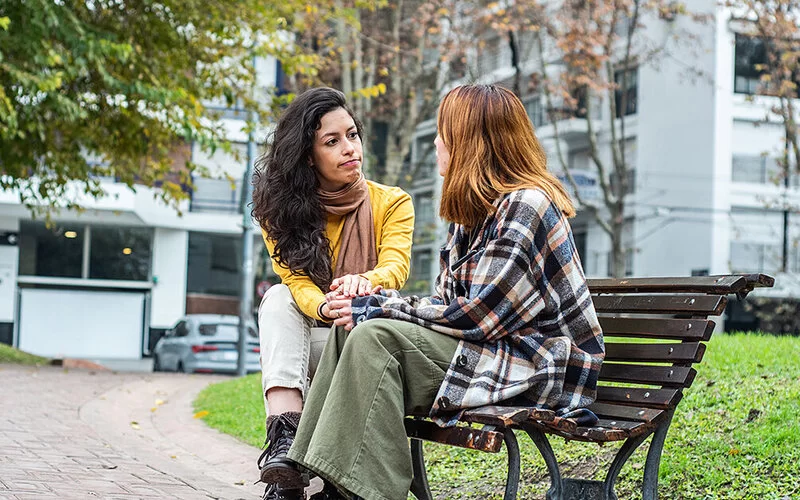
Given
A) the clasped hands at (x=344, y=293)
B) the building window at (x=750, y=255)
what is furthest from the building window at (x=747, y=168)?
the clasped hands at (x=344, y=293)

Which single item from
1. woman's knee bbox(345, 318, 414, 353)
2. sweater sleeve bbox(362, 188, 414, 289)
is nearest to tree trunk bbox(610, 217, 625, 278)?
sweater sleeve bbox(362, 188, 414, 289)

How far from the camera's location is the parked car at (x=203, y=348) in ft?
71.0

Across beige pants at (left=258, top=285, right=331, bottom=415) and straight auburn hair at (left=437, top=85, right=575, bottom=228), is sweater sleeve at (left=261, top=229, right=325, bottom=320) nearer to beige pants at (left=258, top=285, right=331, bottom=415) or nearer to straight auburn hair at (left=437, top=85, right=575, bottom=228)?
beige pants at (left=258, top=285, right=331, bottom=415)

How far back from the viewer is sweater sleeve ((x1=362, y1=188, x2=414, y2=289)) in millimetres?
4352

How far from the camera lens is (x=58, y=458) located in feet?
19.8

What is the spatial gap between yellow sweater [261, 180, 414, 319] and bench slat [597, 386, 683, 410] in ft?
3.16

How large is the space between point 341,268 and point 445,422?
1206mm

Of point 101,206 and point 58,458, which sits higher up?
point 101,206

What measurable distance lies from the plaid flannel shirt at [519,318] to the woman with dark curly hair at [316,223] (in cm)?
58

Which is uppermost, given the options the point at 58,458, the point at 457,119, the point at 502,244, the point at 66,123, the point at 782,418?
the point at 66,123

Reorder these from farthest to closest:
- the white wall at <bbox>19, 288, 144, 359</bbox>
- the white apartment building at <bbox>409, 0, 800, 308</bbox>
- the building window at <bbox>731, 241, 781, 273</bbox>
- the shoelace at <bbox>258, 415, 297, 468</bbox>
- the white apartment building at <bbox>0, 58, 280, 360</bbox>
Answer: the building window at <bbox>731, 241, 781, 273</bbox>, the white apartment building at <bbox>409, 0, 800, 308</bbox>, the white wall at <bbox>19, 288, 144, 359</bbox>, the white apartment building at <bbox>0, 58, 280, 360</bbox>, the shoelace at <bbox>258, 415, 297, 468</bbox>

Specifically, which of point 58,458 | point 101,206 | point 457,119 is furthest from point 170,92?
point 101,206

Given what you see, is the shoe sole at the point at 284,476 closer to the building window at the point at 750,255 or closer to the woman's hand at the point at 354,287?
the woman's hand at the point at 354,287

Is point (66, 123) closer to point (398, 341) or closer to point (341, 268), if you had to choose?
point (341, 268)
